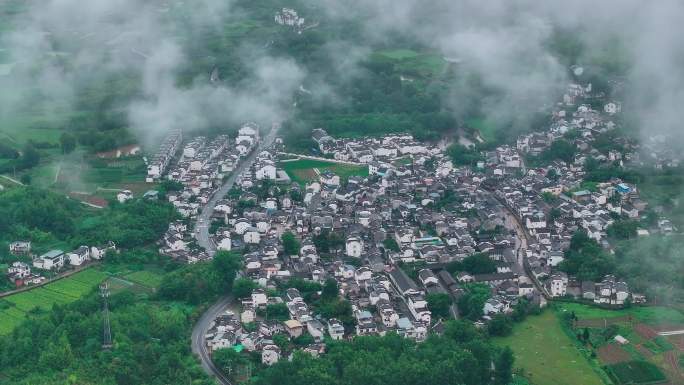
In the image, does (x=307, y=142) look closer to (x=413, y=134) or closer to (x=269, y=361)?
(x=413, y=134)

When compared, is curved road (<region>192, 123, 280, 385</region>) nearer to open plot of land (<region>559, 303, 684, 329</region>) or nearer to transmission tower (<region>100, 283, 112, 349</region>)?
transmission tower (<region>100, 283, 112, 349</region>)

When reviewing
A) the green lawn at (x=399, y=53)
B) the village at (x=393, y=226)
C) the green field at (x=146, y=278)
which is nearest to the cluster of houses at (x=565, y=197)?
the village at (x=393, y=226)

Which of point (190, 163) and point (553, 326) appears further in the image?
point (190, 163)

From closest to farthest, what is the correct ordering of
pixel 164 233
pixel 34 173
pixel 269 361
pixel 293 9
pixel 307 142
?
pixel 269 361 < pixel 164 233 < pixel 34 173 < pixel 307 142 < pixel 293 9

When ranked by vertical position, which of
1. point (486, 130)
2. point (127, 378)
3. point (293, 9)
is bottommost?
point (127, 378)

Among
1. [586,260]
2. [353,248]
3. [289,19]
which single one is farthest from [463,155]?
[289,19]

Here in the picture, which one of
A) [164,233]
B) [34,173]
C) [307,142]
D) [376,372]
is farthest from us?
[307,142]

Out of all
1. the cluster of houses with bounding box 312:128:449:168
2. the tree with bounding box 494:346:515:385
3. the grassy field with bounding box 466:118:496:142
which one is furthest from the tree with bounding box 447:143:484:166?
the tree with bounding box 494:346:515:385

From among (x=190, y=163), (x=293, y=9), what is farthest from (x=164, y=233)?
(x=293, y=9)

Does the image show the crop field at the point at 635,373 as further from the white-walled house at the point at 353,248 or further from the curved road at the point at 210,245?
the white-walled house at the point at 353,248
